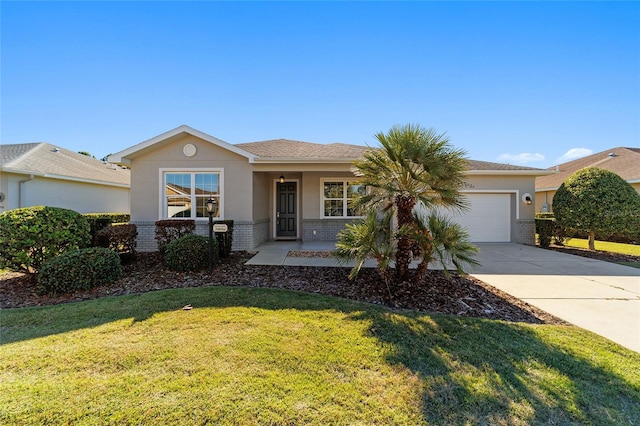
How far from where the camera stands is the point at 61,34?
8062 mm

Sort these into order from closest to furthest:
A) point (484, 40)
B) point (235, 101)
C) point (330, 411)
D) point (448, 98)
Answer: point (330, 411)
point (484, 40)
point (448, 98)
point (235, 101)

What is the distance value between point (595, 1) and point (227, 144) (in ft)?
38.9

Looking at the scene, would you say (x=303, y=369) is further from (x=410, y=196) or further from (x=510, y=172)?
(x=510, y=172)

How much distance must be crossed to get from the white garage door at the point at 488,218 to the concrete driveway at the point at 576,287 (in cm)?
245

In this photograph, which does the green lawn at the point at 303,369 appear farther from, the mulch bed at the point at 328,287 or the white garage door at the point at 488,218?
the white garage door at the point at 488,218

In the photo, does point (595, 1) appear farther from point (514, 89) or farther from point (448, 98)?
point (448, 98)

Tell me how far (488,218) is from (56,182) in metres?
20.0

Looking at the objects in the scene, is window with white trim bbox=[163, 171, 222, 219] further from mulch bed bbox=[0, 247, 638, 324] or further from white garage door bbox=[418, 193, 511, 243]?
white garage door bbox=[418, 193, 511, 243]

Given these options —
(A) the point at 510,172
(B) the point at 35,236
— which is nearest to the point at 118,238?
(B) the point at 35,236

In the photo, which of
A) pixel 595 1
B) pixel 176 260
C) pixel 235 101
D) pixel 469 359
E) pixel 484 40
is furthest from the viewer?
pixel 235 101

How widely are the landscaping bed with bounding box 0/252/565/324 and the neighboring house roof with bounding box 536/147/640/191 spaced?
11.2 metres

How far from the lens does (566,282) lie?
21.3 feet

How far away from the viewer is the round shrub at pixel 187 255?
22.3ft

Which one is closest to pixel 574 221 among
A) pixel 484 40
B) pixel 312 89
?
pixel 484 40
